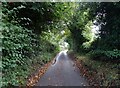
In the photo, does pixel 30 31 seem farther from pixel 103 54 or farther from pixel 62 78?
pixel 103 54

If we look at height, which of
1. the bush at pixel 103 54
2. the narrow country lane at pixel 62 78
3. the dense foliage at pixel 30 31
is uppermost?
the dense foliage at pixel 30 31

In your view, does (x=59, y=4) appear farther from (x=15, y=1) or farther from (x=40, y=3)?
(x=15, y=1)

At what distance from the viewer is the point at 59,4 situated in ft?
53.6

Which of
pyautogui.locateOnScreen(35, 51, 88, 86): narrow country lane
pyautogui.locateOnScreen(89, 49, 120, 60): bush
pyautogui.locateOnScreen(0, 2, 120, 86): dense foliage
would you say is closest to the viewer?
pyautogui.locateOnScreen(0, 2, 120, 86): dense foliage

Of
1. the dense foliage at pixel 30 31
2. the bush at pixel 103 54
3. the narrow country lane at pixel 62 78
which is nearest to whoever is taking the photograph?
the dense foliage at pixel 30 31

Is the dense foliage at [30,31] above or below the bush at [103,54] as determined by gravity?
above

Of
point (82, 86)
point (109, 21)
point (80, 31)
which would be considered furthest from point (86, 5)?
point (80, 31)

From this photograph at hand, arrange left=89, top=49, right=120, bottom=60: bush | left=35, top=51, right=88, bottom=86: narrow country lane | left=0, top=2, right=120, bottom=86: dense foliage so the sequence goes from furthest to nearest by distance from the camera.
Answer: left=89, top=49, right=120, bottom=60: bush
left=35, top=51, right=88, bottom=86: narrow country lane
left=0, top=2, right=120, bottom=86: dense foliage

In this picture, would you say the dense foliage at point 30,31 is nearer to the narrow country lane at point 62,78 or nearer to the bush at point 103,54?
the bush at point 103,54

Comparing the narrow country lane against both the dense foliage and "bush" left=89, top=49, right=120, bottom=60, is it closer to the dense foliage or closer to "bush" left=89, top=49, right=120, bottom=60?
the dense foliage

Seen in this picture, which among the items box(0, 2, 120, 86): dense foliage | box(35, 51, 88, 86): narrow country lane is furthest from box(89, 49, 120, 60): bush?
box(35, 51, 88, 86): narrow country lane

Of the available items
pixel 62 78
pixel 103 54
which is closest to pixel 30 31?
pixel 62 78

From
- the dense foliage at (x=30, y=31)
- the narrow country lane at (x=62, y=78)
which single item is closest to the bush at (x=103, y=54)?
the dense foliage at (x=30, y=31)

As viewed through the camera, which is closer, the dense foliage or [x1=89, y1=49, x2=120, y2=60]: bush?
the dense foliage
